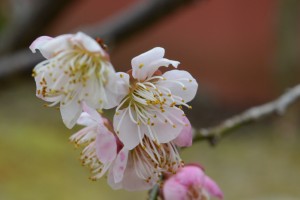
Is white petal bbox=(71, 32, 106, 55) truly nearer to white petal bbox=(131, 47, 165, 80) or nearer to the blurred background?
white petal bbox=(131, 47, 165, 80)

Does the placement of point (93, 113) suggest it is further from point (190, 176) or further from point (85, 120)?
point (190, 176)

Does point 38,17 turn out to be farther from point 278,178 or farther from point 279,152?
point 279,152

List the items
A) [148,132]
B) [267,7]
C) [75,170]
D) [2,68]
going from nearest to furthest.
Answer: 1. [148,132]
2. [2,68]
3. [75,170]
4. [267,7]

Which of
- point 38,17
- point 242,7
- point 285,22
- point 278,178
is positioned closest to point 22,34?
point 38,17

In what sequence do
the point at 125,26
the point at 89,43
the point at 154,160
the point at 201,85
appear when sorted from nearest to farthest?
the point at 89,43
the point at 154,160
the point at 125,26
the point at 201,85

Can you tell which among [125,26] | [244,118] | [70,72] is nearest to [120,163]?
[70,72]

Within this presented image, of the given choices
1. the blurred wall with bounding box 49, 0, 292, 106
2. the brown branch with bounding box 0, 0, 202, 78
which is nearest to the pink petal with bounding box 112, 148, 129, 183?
the brown branch with bounding box 0, 0, 202, 78
